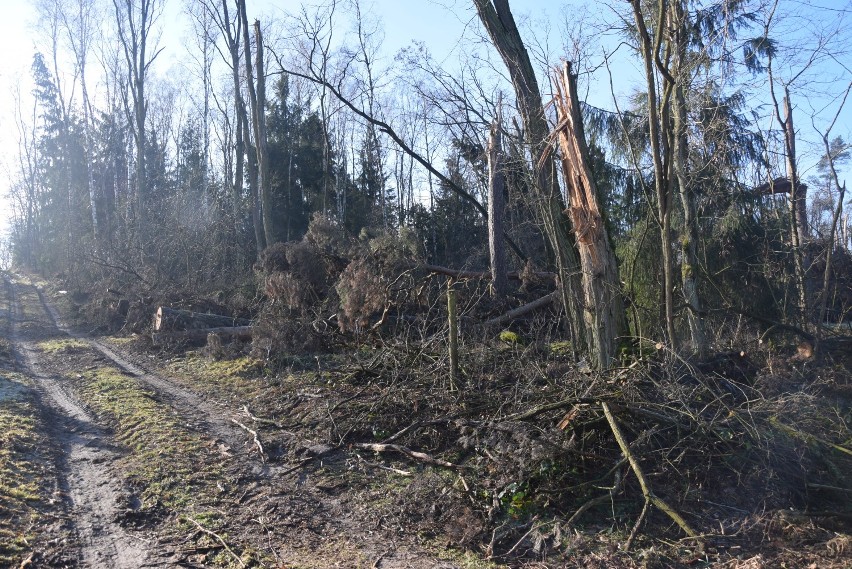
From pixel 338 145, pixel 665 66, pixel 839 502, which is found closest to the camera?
pixel 839 502

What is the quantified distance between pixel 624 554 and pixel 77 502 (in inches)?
182

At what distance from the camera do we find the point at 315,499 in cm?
592

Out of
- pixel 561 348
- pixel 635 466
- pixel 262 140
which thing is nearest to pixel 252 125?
pixel 262 140

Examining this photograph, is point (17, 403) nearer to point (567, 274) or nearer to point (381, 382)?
point (381, 382)

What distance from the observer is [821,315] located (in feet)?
28.4

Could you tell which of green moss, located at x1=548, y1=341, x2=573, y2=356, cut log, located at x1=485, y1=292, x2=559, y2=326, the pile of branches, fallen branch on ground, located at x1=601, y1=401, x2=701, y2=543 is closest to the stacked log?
cut log, located at x1=485, y1=292, x2=559, y2=326

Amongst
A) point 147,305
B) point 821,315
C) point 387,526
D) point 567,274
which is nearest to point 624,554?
point 387,526

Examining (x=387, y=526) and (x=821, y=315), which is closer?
(x=387, y=526)

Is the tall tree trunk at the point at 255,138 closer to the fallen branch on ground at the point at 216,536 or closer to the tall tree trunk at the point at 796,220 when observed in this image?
the tall tree trunk at the point at 796,220

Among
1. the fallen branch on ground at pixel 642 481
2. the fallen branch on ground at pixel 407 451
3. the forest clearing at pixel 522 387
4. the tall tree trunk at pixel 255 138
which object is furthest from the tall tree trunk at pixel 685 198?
the tall tree trunk at pixel 255 138

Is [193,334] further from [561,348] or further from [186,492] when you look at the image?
[186,492]

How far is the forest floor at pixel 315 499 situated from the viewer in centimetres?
474

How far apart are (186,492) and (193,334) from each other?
894cm

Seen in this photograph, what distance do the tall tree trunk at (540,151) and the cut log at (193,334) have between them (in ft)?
25.3
